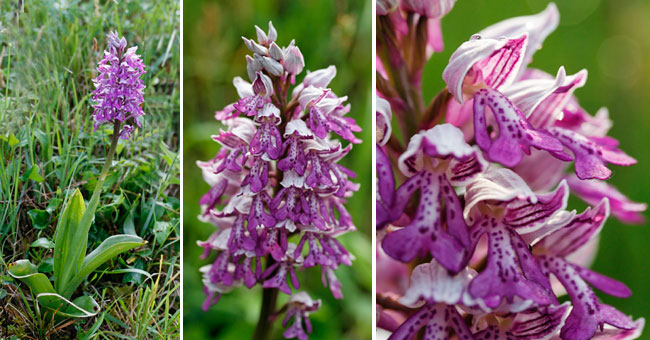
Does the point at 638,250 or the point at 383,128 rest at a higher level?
the point at 383,128

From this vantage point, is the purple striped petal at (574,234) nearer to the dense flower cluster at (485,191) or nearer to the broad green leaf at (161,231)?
the dense flower cluster at (485,191)

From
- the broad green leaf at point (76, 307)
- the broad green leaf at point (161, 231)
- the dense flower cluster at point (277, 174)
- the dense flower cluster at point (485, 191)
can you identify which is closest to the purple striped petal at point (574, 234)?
the dense flower cluster at point (485, 191)

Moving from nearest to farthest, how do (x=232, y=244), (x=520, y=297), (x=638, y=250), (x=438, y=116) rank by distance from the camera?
(x=520, y=297) < (x=438, y=116) < (x=232, y=244) < (x=638, y=250)

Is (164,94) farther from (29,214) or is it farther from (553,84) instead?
(553,84)

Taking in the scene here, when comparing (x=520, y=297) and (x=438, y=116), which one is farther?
(x=438, y=116)

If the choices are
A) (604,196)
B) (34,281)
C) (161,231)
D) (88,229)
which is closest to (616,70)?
(604,196)

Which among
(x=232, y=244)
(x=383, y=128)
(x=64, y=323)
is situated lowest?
(x=64, y=323)

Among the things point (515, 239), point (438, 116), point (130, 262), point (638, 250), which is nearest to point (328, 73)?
point (438, 116)
